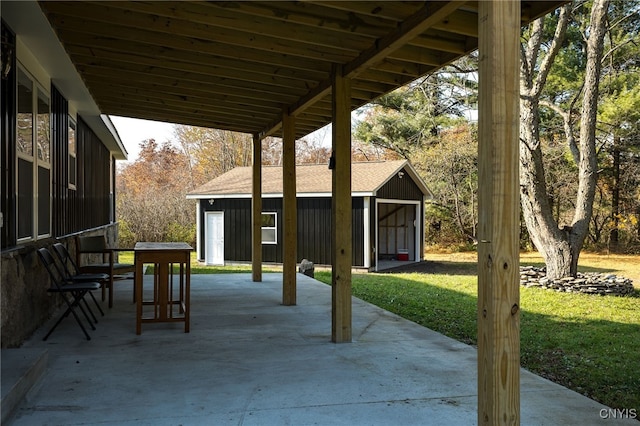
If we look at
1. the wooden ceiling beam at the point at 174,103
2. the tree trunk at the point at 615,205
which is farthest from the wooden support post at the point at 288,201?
the tree trunk at the point at 615,205

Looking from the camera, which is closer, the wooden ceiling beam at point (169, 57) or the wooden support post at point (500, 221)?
the wooden support post at point (500, 221)

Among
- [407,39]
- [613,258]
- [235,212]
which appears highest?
[407,39]

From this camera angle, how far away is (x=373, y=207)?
47.8 feet

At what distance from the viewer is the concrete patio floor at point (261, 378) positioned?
3.03 meters

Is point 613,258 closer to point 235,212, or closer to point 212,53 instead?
point 235,212

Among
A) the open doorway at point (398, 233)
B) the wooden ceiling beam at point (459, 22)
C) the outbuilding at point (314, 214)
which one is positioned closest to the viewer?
the wooden ceiling beam at point (459, 22)

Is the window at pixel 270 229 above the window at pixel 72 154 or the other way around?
the other way around

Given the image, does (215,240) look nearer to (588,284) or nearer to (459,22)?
(588,284)

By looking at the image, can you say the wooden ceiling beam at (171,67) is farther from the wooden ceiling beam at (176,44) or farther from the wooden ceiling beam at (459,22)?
the wooden ceiling beam at (459,22)

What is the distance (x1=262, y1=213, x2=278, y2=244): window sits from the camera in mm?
15438

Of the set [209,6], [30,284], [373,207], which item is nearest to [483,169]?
[209,6]

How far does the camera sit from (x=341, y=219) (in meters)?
4.83

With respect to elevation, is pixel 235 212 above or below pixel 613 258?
above

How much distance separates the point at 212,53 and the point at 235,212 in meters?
11.5
